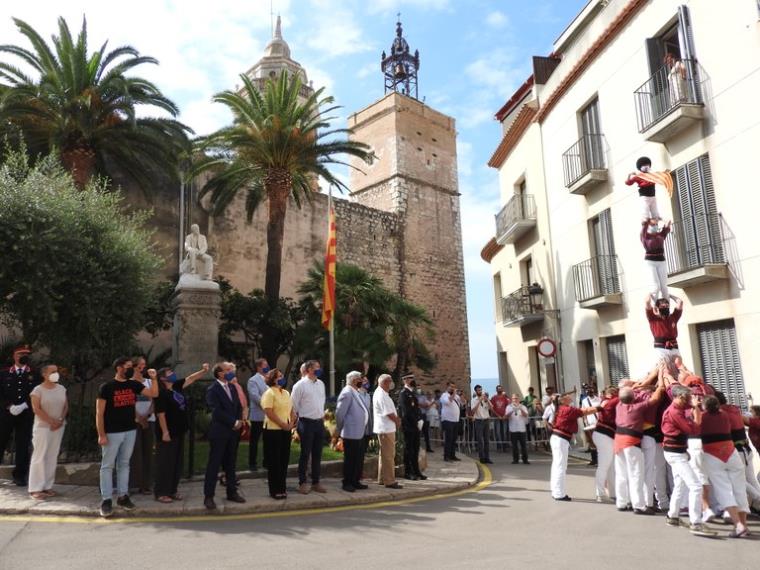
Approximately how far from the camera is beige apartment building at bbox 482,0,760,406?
10227 millimetres

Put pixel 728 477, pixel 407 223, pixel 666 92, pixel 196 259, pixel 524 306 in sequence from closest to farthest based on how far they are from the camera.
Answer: pixel 728 477
pixel 666 92
pixel 196 259
pixel 524 306
pixel 407 223

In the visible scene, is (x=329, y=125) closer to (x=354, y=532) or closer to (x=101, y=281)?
(x=101, y=281)

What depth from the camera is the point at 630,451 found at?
7.06 metres

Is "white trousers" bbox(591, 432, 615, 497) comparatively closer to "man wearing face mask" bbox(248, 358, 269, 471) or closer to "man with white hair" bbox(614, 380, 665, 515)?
"man with white hair" bbox(614, 380, 665, 515)

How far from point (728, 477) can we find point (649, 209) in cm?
424

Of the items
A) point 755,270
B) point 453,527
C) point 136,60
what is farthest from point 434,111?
point 453,527

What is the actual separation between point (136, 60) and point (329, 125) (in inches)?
245

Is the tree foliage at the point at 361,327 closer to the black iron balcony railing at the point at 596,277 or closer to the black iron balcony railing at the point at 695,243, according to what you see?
the black iron balcony railing at the point at 596,277

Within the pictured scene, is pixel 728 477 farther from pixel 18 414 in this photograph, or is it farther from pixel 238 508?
pixel 18 414

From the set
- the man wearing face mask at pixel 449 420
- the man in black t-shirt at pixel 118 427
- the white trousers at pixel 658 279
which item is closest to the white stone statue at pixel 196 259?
the man wearing face mask at pixel 449 420

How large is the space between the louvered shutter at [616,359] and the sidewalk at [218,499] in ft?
20.6

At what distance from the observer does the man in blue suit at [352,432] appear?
8203 millimetres

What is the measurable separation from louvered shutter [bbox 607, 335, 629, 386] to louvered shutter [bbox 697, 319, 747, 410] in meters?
2.41

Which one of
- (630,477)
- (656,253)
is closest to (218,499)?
(630,477)
